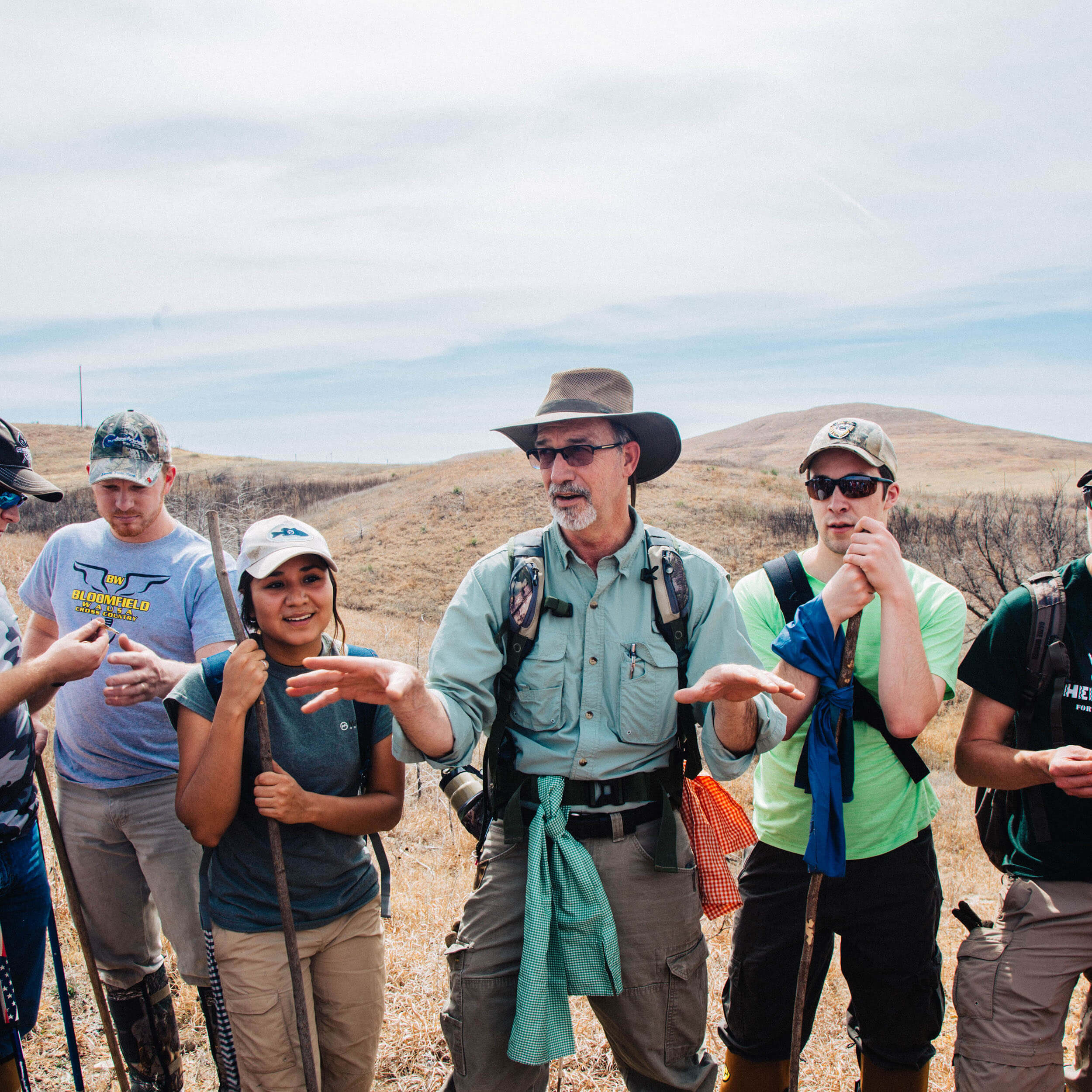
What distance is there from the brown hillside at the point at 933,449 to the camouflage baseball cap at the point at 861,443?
3354 cm

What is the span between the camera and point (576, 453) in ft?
9.30

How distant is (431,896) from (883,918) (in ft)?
10.2

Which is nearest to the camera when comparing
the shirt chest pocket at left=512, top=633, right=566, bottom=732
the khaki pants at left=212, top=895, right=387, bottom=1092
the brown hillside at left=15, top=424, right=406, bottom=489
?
the khaki pants at left=212, top=895, right=387, bottom=1092

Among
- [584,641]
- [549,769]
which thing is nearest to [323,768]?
[549,769]

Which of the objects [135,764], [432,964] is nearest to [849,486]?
[135,764]

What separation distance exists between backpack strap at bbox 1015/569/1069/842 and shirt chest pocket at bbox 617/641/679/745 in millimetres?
1270

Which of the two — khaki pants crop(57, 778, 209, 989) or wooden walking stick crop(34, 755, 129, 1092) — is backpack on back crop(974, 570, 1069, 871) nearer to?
khaki pants crop(57, 778, 209, 989)

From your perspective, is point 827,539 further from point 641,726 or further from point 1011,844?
point 1011,844

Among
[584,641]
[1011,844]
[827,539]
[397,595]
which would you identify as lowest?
[397,595]

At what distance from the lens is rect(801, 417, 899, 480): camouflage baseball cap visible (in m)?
2.97

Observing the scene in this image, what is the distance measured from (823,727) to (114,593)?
281 cm

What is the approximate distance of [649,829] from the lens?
2.66m

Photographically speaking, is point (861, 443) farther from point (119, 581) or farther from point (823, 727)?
point (119, 581)

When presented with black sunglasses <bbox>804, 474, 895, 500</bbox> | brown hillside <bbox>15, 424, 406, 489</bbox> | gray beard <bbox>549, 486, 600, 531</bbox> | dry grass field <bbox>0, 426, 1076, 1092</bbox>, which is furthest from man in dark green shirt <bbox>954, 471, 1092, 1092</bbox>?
brown hillside <bbox>15, 424, 406, 489</bbox>
